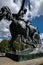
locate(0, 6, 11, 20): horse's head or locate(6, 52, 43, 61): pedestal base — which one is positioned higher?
locate(0, 6, 11, 20): horse's head

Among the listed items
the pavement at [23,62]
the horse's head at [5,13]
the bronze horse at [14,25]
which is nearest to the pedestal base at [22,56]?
the pavement at [23,62]

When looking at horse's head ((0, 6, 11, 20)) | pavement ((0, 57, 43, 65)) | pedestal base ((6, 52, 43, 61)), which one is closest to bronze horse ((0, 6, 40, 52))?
horse's head ((0, 6, 11, 20))

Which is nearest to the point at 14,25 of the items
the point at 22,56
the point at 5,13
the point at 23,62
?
the point at 5,13

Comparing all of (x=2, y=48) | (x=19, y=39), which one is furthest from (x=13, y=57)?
(x=2, y=48)

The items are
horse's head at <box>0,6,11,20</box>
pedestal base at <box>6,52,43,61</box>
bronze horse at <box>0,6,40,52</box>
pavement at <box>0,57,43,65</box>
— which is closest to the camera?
pavement at <box>0,57,43,65</box>

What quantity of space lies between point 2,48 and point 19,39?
3287 centimetres

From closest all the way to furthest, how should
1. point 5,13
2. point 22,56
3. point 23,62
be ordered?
point 23,62 → point 22,56 → point 5,13

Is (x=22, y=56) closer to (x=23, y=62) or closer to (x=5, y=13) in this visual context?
(x=23, y=62)

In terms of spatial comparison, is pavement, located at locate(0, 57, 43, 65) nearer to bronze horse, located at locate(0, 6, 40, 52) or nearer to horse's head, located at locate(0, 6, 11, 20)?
bronze horse, located at locate(0, 6, 40, 52)

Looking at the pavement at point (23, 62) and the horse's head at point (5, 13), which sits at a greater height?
the horse's head at point (5, 13)

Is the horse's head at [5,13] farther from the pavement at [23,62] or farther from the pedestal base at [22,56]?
the pavement at [23,62]

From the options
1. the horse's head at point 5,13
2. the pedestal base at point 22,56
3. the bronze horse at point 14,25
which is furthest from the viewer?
the horse's head at point 5,13

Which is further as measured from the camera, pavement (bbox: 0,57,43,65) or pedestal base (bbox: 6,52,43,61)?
pedestal base (bbox: 6,52,43,61)

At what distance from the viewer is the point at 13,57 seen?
14023 mm
